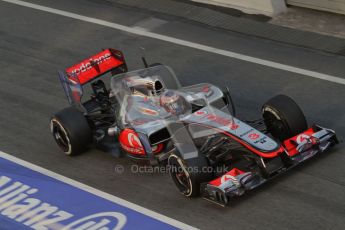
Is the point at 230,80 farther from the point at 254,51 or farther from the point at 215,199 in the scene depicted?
the point at 215,199

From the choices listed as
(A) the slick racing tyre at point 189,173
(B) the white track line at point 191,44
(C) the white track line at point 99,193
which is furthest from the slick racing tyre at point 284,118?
(B) the white track line at point 191,44

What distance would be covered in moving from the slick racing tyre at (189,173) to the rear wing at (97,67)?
2801mm

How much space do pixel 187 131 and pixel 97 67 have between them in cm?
254

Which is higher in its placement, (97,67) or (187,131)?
(97,67)

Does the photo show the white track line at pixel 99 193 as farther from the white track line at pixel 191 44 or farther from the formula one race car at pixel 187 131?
the white track line at pixel 191 44

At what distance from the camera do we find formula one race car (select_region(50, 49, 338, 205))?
456 inches

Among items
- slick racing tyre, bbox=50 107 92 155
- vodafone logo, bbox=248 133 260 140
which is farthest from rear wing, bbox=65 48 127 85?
vodafone logo, bbox=248 133 260 140

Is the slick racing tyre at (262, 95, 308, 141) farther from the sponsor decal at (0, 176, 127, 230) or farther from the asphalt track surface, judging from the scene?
the sponsor decal at (0, 176, 127, 230)

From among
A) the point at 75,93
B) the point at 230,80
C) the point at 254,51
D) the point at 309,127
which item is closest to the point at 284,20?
the point at 254,51

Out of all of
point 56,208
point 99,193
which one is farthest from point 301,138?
point 56,208

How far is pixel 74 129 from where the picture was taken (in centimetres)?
1307

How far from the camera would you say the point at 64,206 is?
1234 cm

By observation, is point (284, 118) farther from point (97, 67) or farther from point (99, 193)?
point (97, 67)

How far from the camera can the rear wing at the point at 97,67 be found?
1402 centimetres
